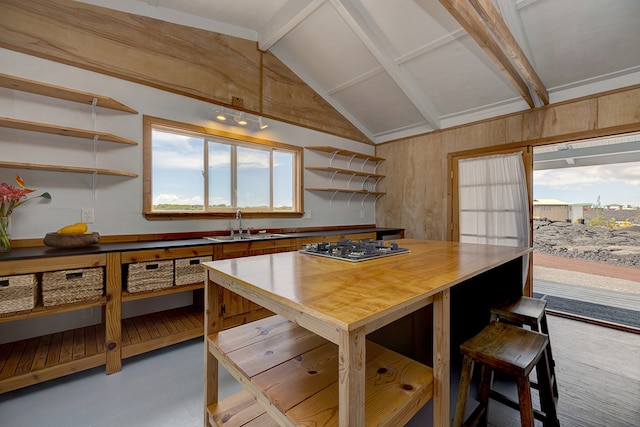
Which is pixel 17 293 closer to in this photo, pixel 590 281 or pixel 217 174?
pixel 217 174

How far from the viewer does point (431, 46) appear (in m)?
2.89

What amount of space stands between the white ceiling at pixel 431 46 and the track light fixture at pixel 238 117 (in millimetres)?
907

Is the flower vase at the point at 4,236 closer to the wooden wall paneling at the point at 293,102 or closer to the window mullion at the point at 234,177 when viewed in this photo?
the window mullion at the point at 234,177

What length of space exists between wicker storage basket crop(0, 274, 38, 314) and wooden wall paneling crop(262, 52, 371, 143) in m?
2.62

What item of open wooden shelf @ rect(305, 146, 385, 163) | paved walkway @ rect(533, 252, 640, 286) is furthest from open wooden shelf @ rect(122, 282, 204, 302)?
paved walkway @ rect(533, 252, 640, 286)

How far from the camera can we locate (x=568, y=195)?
4.96m

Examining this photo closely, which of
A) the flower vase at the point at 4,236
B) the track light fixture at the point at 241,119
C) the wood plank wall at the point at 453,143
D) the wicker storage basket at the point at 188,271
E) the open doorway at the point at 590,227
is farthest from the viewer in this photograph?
the open doorway at the point at 590,227

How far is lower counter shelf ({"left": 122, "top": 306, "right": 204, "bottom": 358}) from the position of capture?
2059mm

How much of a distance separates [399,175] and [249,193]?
2.44 metres

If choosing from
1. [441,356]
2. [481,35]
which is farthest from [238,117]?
[441,356]

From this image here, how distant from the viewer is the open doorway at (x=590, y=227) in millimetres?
3637

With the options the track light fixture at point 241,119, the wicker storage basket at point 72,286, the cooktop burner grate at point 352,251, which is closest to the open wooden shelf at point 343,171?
the track light fixture at point 241,119

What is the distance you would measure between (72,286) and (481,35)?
338cm

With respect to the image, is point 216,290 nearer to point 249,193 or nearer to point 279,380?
point 279,380
